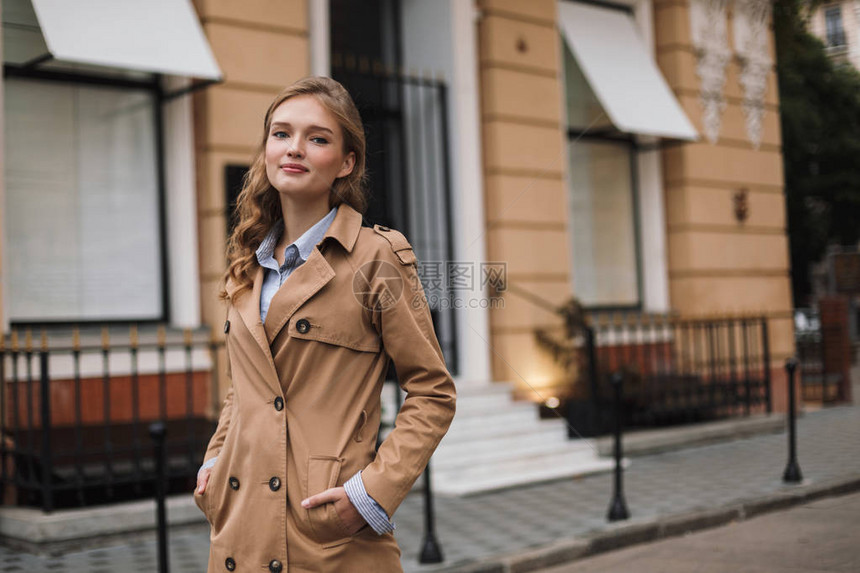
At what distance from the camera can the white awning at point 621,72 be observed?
11055 millimetres

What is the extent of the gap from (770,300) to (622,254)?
107 inches

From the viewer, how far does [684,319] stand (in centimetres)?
1225

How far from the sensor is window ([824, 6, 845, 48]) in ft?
14.1

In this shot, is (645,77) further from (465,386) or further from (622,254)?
(465,386)

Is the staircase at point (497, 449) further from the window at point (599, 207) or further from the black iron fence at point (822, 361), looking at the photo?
the black iron fence at point (822, 361)

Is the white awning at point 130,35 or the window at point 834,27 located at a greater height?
the white awning at point 130,35

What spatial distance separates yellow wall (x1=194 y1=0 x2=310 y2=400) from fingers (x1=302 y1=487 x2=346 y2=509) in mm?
6140

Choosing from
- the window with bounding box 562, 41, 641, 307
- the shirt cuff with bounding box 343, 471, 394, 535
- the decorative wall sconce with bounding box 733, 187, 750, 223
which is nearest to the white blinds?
the window with bounding box 562, 41, 641, 307

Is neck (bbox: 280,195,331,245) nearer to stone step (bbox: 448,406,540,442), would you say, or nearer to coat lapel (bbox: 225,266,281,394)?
coat lapel (bbox: 225,266,281,394)

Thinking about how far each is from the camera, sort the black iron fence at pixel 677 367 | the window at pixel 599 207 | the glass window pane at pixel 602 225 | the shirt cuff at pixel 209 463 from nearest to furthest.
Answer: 1. the shirt cuff at pixel 209 463
2. the black iron fence at pixel 677 367
3. the window at pixel 599 207
4. the glass window pane at pixel 602 225

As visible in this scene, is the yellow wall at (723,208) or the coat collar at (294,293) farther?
the yellow wall at (723,208)

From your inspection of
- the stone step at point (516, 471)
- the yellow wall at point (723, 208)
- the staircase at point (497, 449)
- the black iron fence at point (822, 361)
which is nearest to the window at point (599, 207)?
the yellow wall at point (723, 208)

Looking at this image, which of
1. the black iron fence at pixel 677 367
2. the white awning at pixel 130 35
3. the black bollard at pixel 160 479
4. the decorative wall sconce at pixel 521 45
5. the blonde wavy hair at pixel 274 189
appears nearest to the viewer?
the blonde wavy hair at pixel 274 189

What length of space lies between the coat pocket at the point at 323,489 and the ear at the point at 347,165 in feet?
2.35
